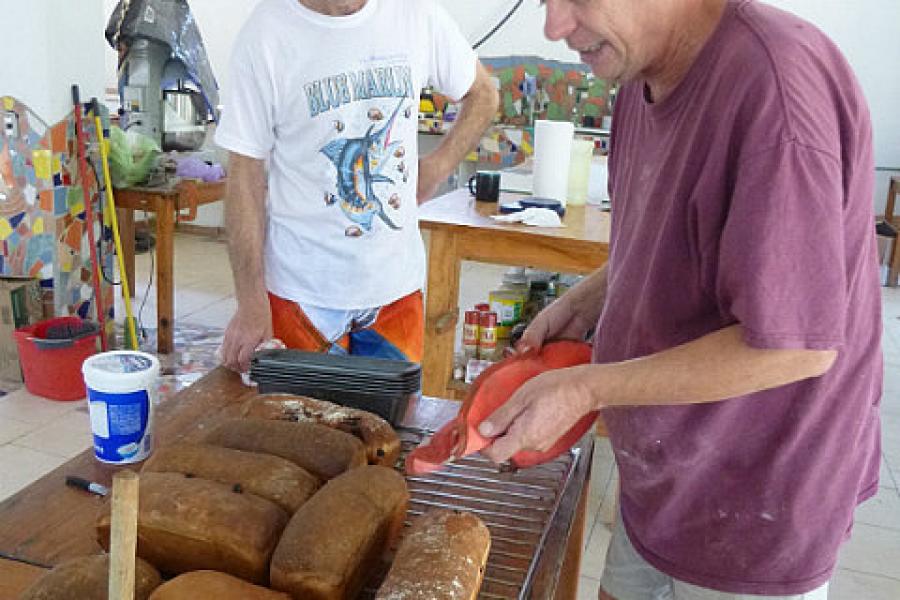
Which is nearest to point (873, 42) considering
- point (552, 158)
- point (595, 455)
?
point (552, 158)

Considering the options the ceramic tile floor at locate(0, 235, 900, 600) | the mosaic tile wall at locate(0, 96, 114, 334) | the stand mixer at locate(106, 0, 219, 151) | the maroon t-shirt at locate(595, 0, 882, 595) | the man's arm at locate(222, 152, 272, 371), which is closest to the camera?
the maroon t-shirt at locate(595, 0, 882, 595)

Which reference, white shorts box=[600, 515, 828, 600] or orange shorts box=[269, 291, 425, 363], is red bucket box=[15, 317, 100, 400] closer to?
orange shorts box=[269, 291, 425, 363]

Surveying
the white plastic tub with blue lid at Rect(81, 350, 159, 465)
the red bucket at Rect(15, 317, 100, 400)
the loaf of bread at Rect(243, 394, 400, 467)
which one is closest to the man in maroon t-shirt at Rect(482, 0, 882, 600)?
the loaf of bread at Rect(243, 394, 400, 467)

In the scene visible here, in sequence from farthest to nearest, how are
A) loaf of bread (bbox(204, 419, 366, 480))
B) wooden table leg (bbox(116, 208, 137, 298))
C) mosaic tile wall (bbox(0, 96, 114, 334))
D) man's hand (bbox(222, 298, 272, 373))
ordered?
1. wooden table leg (bbox(116, 208, 137, 298))
2. mosaic tile wall (bbox(0, 96, 114, 334))
3. man's hand (bbox(222, 298, 272, 373))
4. loaf of bread (bbox(204, 419, 366, 480))

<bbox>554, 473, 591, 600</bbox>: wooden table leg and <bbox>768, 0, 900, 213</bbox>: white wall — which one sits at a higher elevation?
<bbox>768, 0, 900, 213</bbox>: white wall

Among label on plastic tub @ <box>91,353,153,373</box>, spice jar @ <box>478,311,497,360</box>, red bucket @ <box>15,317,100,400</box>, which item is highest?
label on plastic tub @ <box>91,353,153,373</box>

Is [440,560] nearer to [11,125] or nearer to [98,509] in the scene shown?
[98,509]

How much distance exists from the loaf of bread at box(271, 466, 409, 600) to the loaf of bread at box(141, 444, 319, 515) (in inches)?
1.4

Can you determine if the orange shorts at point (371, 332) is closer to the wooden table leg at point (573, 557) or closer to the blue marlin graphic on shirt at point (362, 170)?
the blue marlin graphic on shirt at point (362, 170)

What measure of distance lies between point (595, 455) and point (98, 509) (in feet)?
7.56

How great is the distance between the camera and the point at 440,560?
870 millimetres

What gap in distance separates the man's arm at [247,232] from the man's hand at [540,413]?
75 cm

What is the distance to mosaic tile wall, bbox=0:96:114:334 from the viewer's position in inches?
131

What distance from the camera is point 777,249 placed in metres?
0.78
